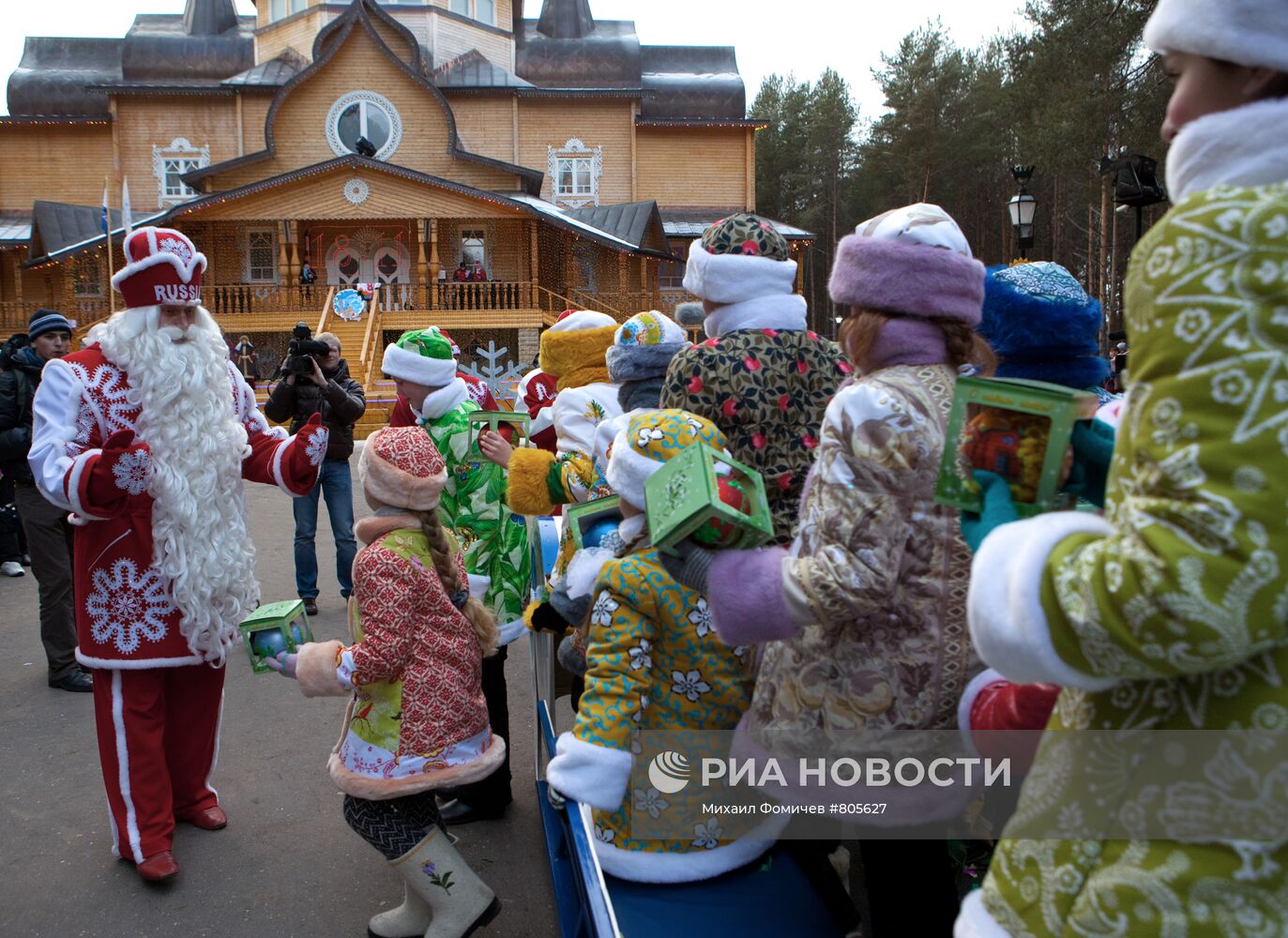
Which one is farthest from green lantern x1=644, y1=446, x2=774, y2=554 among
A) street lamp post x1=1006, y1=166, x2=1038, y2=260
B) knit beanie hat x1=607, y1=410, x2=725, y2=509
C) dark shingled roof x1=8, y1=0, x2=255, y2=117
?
dark shingled roof x1=8, y1=0, x2=255, y2=117

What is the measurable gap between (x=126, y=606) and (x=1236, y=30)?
3851 millimetres

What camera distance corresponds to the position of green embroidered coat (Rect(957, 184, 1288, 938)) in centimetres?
114

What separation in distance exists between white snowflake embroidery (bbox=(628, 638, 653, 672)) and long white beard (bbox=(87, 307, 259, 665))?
84.6 inches

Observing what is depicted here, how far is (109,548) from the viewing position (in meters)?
3.83

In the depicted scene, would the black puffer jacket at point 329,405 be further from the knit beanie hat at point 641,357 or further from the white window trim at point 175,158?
the white window trim at point 175,158

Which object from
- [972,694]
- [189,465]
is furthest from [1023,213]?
[972,694]

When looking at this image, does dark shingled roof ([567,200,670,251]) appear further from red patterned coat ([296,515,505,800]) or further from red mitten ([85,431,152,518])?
red patterned coat ([296,515,505,800])

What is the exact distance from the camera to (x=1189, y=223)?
3.95 ft

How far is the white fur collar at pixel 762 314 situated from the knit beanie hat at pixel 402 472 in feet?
3.40

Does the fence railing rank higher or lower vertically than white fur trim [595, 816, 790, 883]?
higher

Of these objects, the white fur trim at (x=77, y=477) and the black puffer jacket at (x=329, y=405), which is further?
the black puffer jacket at (x=329, y=405)

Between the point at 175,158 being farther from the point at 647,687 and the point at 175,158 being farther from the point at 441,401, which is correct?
the point at 647,687

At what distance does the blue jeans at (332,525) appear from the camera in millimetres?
7664

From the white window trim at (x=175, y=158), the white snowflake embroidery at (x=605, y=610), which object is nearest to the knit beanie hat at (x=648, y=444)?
the white snowflake embroidery at (x=605, y=610)
